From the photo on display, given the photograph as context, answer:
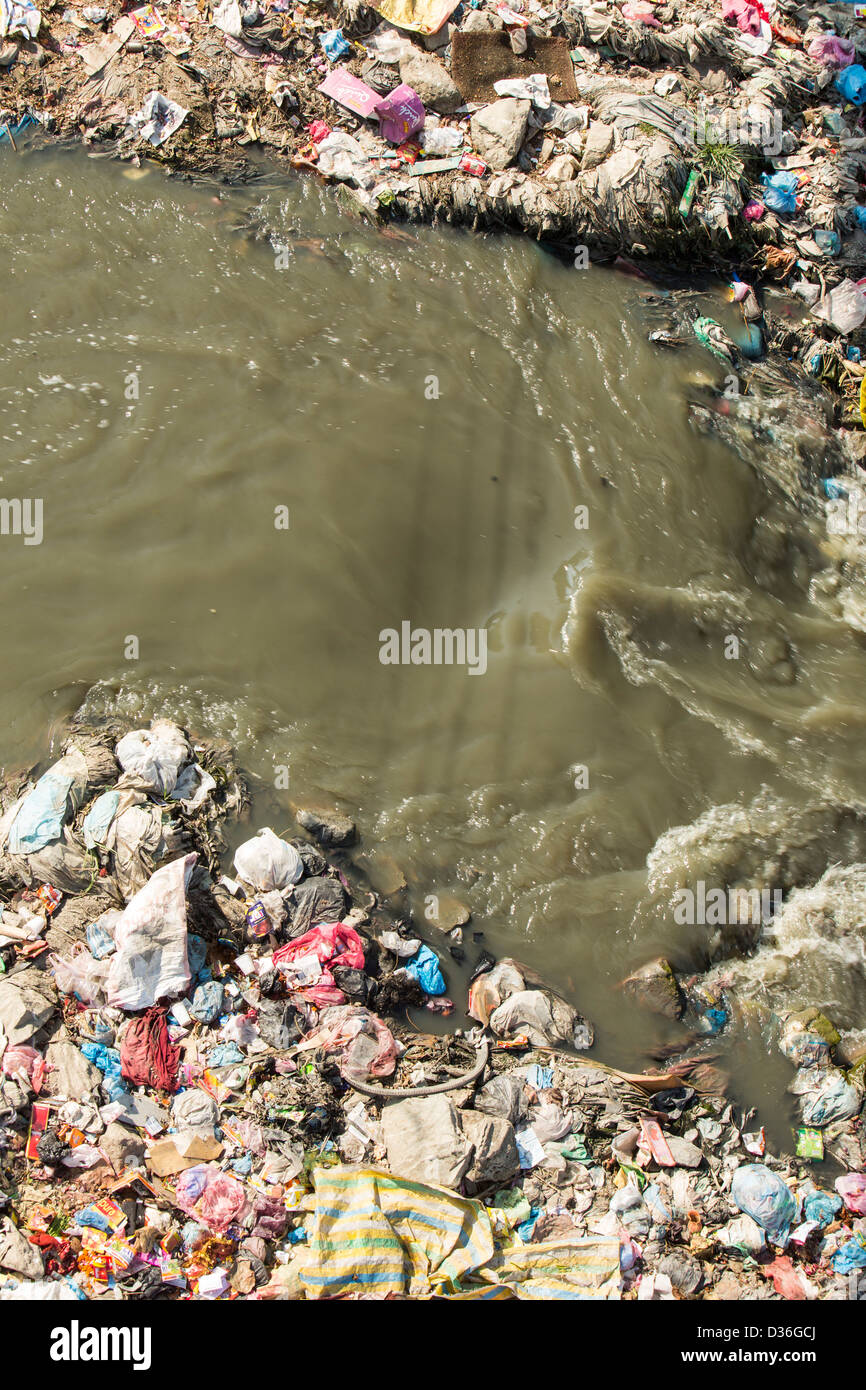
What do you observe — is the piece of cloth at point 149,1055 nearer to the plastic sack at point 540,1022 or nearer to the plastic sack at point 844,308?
the plastic sack at point 540,1022

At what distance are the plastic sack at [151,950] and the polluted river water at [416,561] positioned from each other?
613 millimetres

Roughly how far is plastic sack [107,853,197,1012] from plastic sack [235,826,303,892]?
304 millimetres

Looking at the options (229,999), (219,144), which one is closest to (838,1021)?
(229,999)

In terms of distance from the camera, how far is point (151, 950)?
3666 millimetres

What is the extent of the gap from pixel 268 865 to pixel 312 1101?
976 mm

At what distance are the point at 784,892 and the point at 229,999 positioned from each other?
265 centimetres

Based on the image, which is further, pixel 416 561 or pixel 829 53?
pixel 829 53

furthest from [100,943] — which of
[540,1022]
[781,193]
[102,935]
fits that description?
[781,193]

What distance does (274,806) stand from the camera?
13.8 feet

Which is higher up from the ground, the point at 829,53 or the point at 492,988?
the point at 829,53

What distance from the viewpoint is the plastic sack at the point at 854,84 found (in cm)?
651

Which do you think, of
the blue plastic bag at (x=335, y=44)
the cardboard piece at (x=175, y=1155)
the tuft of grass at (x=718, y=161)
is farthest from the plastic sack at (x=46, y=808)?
the tuft of grass at (x=718, y=161)

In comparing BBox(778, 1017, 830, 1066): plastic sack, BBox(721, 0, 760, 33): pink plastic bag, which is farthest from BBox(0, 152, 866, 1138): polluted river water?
BBox(721, 0, 760, 33): pink plastic bag

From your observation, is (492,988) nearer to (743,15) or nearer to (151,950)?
(151,950)
